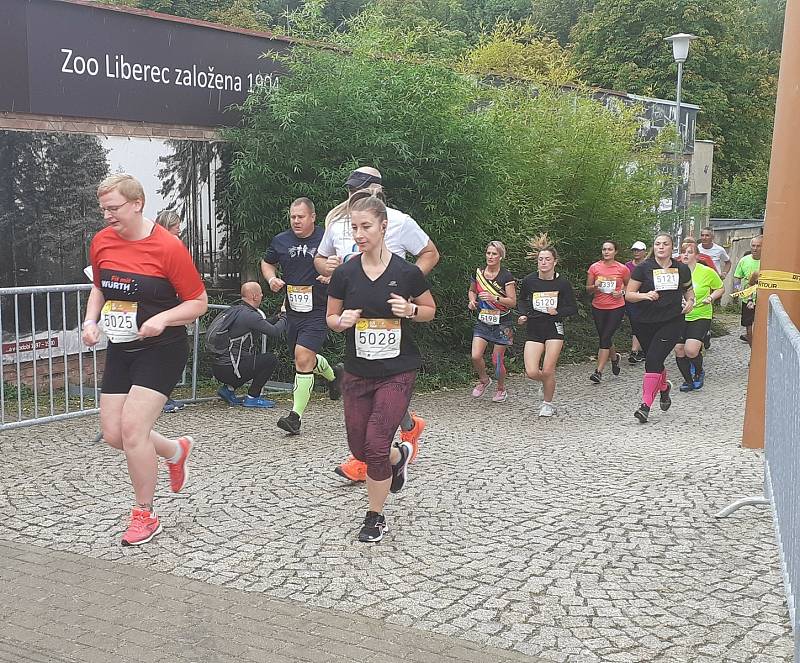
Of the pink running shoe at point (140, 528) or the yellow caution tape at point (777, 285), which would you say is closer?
the pink running shoe at point (140, 528)

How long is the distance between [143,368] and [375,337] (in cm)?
126

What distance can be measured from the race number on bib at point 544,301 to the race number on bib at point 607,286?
11.2ft

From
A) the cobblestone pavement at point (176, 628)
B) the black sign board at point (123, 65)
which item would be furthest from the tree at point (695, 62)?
the cobblestone pavement at point (176, 628)

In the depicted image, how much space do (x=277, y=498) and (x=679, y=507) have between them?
2536 millimetres

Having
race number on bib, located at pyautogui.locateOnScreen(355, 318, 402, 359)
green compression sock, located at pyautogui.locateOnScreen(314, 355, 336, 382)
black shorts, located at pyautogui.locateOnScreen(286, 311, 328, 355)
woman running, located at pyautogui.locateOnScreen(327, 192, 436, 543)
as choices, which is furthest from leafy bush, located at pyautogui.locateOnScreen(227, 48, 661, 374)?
race number on bib, located at pyautogui.locateOnScreen(355, 318, 402, 359)

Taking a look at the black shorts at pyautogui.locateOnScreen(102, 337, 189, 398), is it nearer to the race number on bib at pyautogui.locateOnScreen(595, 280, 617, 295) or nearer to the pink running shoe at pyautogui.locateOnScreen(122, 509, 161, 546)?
the pink running shoe at pyautogui.locateOnScreen(122, 509, 161, 546)

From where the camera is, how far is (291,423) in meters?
8.79

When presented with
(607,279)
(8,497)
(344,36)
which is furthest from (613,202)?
(8,497)

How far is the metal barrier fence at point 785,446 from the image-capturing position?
419 centimetres

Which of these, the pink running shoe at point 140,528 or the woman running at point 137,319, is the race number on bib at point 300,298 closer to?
the woman running at point 137,319

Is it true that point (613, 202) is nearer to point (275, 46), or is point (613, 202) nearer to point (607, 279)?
point (607, 279)

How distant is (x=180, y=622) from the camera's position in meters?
4.80

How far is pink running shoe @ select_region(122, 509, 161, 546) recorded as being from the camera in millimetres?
5848

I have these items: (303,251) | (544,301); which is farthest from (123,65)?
(544,301)
